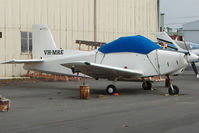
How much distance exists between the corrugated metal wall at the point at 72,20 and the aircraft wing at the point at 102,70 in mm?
9078

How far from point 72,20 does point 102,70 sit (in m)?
11.8

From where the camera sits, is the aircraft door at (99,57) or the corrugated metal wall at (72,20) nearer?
the aircraft door at (99,57)

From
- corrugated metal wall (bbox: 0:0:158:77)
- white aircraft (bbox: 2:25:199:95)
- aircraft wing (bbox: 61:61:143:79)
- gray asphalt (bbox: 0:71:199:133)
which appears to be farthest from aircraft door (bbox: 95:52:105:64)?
corrugated metal wall (bbox: 0:0:158:77)

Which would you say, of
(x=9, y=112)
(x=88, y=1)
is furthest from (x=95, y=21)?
(x=9, y=112)

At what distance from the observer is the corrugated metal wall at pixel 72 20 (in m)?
21.4

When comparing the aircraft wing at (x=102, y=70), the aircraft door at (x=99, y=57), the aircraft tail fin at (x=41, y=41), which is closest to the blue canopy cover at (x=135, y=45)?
the aircraft door at (x=99, y=57)

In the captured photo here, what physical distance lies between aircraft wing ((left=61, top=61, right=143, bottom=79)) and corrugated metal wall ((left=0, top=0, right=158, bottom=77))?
908cm

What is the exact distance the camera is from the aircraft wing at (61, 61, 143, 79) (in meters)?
12.9

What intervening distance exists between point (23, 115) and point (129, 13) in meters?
21.0

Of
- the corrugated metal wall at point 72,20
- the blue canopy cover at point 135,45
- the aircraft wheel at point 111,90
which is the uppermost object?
the corrugated metal wall at point 72,20

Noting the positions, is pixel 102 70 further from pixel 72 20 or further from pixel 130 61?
pixel 72 20

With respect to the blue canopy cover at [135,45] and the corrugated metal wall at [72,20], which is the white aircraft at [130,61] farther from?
the corrugated metal wall at [72,20]

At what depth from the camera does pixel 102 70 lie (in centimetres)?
1345

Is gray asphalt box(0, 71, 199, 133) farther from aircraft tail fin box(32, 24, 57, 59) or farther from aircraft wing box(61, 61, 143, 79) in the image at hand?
aircraft tail fin box(32, 24, 57, 59)
